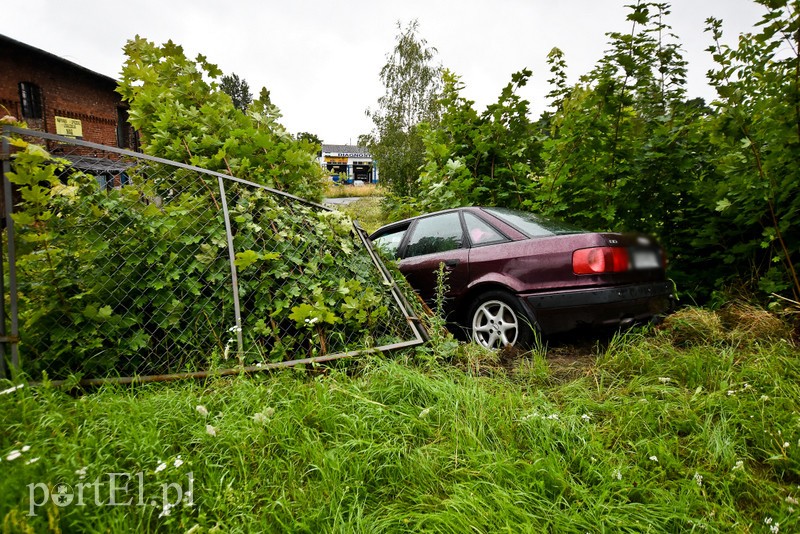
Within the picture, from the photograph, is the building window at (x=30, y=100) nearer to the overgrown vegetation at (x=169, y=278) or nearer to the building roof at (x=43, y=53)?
the building roof at (x=43, y=53)

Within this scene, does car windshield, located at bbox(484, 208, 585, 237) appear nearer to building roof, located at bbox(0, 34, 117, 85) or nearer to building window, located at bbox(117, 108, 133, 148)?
building roof, located at bbox(0, 34, 117, 85)

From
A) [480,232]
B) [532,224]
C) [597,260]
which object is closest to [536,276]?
[597,260]

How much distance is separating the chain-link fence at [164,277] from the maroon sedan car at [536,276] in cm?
76

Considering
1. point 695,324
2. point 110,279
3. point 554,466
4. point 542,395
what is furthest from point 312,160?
point 695,324

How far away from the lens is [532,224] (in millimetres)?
3857

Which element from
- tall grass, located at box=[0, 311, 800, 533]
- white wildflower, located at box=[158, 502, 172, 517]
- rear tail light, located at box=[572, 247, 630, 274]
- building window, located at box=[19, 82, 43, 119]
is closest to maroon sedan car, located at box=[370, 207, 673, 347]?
rear tail light, located at box=[572, 247, 630, 274]

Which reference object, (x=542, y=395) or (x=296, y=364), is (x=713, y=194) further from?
(x=296, y=364)

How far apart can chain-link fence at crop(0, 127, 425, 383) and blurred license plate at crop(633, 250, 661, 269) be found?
1813 millimetres

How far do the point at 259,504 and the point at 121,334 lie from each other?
1.63 metres

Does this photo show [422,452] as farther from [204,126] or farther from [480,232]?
[204,126]

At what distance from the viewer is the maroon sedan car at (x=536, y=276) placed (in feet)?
10.6

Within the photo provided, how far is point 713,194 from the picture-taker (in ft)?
13.0

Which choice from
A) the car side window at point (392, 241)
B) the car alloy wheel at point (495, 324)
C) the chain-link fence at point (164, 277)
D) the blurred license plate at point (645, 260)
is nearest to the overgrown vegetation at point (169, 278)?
the chain-link fence at point (164, 277)

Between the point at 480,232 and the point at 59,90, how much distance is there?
24150 millimetres
